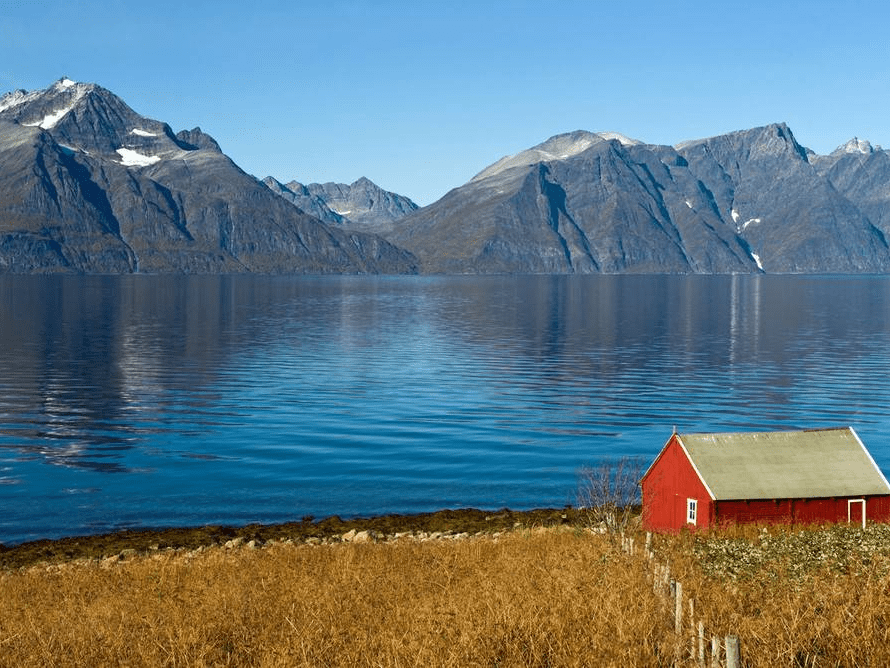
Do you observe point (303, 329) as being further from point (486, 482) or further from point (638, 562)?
point (638, 562)

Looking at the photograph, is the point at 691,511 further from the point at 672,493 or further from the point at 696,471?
the point at 696,471

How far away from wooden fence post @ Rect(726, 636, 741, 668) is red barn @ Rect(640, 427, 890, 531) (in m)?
31.9

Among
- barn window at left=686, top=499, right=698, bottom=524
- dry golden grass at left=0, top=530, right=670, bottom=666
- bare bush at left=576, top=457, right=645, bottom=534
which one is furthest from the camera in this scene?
bare bush at left=576, top=457, right=645, bottom=534

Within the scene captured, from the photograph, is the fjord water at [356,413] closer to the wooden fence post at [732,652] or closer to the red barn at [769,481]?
the red barn at [769,481]

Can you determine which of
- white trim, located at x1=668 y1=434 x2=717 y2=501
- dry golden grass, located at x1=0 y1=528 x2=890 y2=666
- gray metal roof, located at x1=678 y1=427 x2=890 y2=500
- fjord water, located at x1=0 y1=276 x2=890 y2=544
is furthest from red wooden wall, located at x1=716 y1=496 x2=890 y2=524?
fjord water, located at x1=0 y1=276 x2=890 y2=544

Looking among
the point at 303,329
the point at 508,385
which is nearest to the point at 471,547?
the point at 508,385

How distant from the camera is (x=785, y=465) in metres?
49.2

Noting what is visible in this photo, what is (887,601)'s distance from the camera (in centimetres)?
2206

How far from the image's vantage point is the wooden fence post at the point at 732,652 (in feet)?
51.5

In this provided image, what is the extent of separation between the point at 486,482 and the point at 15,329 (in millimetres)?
127911

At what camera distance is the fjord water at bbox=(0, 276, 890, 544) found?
2366 inches

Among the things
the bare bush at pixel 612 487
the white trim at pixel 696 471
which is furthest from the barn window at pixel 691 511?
the bare bush at pixel 612 487

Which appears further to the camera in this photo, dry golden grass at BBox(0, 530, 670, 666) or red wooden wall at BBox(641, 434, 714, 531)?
red wooden wall at BBox(641, 434, 714, 531)

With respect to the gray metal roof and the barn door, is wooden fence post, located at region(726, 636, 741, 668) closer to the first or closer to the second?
the gray metal roof
